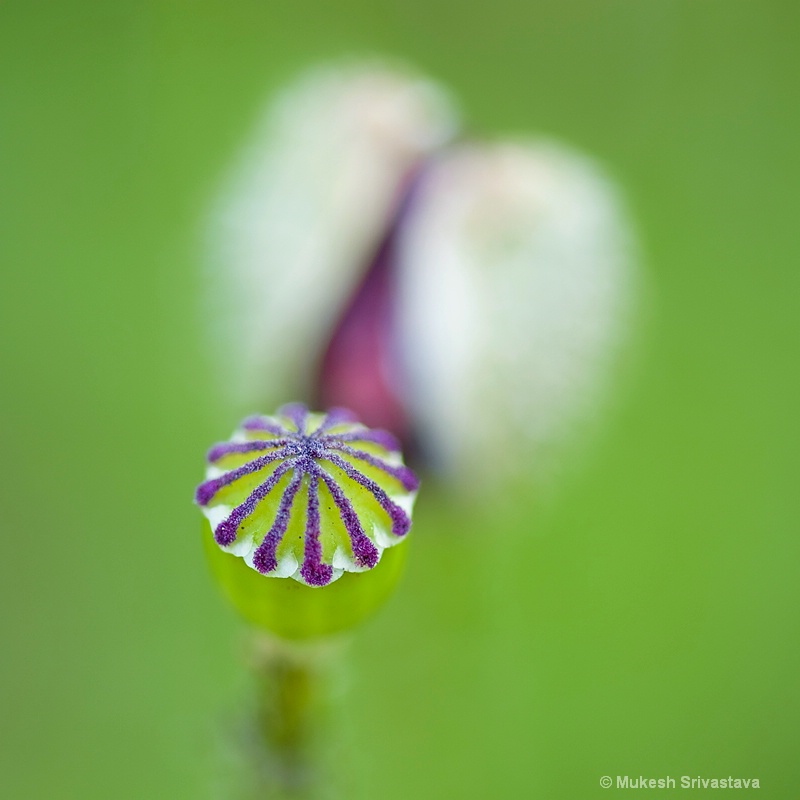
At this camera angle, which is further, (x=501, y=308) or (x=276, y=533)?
(x=501, y=308)

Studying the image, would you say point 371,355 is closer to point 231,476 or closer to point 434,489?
point 434,489

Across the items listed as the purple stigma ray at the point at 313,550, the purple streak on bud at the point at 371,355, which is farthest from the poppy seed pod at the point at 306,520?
the purple streak on bud at the point at 371,355

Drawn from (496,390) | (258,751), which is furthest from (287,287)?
(258,751)

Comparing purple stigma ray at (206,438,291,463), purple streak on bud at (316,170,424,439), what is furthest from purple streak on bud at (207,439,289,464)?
purple streak on bud at (316,170,424,439)

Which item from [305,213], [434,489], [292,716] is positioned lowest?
[292,716]

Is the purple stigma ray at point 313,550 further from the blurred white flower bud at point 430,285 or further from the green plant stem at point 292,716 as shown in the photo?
the blurred white flower bud at point 430,285

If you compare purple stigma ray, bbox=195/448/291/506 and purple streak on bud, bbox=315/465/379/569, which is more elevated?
purple stigma ray, bbox=195/448/291/506

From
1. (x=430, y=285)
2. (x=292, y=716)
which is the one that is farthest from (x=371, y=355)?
(x=292, y=716)

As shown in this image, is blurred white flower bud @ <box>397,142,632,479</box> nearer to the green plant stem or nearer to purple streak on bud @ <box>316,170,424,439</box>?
purple streak on bud @ <box>316,170,424,439</box>
